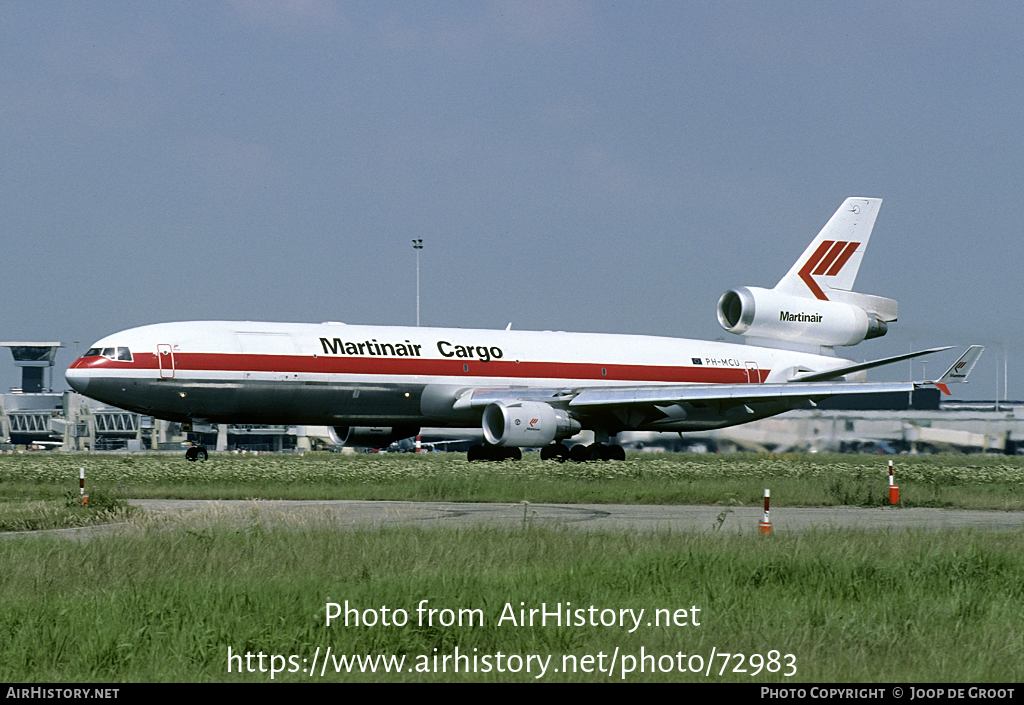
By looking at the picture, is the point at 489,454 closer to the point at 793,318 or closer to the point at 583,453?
the point at 583,453

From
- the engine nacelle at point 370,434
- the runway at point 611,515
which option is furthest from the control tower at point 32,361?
the runway at point 611,515

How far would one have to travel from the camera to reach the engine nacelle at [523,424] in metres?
39.1

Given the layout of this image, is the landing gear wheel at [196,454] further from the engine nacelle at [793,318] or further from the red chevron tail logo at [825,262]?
the red chevron tail logo at [825,262]

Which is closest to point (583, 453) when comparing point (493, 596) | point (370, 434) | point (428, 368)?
point (428, 368)

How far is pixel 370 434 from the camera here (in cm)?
4403

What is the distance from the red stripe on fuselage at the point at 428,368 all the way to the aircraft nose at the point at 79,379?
0.50 ft

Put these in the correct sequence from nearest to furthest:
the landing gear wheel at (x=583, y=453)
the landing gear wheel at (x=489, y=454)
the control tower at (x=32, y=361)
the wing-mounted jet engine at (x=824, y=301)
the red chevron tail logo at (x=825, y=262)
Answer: the landing gear wheel at (x=583, y=453) < the landing gear wheel at (x=489, y=454) < the wing-mounted jet engine at (x=824, y=301) < the red chevron tail logo at (x=825, y=262) < the control tower at (x=32, y=361)

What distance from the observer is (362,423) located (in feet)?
135

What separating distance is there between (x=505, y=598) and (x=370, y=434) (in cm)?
3361

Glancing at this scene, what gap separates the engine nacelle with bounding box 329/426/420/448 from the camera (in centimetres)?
4369

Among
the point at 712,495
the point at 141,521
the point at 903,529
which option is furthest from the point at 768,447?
the point at 141,521

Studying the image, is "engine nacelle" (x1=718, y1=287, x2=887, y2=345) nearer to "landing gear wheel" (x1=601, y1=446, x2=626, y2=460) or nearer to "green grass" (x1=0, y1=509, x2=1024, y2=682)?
"landing gear wheel" (x1=601, y1=446, x2=626, y2=460)

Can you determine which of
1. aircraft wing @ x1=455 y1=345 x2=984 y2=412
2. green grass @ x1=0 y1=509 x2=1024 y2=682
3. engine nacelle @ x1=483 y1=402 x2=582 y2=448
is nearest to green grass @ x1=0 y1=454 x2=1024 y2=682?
green grass @ x1=0 y1=509 x2=1024 y2=682
